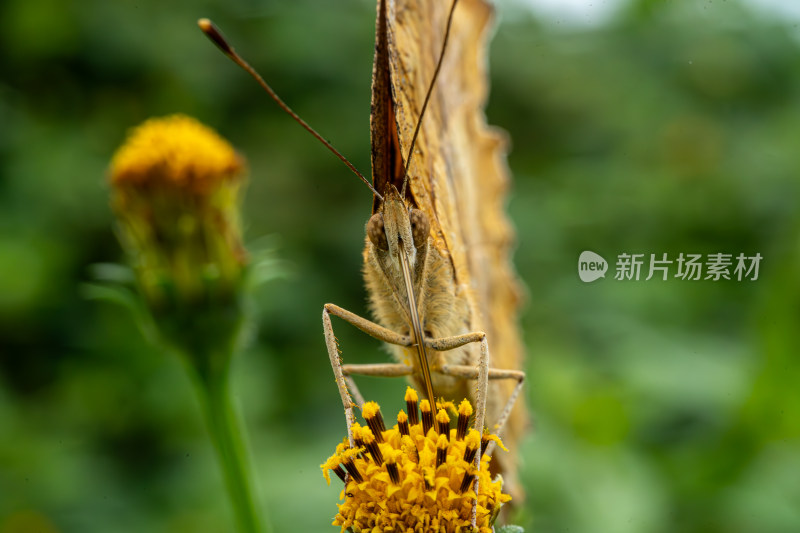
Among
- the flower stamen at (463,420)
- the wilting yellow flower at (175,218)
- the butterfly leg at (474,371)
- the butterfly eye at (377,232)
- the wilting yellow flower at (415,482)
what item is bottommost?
the wilting yellow flower at (415,482)

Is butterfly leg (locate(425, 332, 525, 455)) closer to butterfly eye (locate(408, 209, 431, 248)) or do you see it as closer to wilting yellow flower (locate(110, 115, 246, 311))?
butterfly eye (locate(408, 209, 431, 248))

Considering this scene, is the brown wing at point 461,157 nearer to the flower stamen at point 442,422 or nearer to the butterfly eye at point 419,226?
the butterfly eye at point 419,226

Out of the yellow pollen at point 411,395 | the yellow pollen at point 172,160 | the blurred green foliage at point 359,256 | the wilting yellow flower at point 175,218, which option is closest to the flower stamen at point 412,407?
the yellow pollen at point 411,395

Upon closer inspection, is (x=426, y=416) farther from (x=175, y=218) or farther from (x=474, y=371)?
(x=175, y=218)

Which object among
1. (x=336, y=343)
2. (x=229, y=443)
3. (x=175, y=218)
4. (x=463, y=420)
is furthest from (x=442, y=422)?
(x=175, y=218)

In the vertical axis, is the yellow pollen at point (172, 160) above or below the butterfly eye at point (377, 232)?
above
